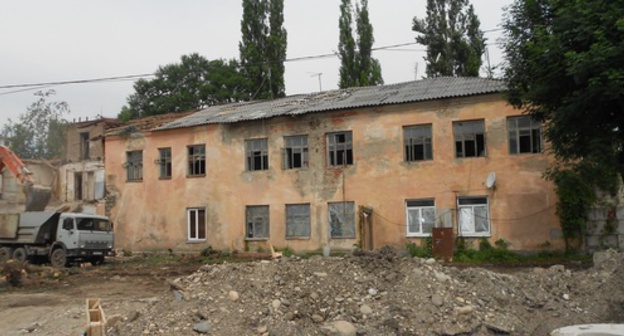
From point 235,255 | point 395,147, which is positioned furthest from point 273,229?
point 395,147

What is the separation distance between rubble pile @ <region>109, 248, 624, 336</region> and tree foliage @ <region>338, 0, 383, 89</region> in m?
24.4

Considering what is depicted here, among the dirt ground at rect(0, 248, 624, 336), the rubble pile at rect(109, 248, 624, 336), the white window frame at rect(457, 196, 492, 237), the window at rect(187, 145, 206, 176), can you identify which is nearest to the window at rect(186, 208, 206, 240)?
the window at rect(187, 145, 206, 176)

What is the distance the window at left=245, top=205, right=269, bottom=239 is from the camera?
78.6 ft

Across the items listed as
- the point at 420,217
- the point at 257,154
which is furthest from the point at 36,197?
the point at 420,217

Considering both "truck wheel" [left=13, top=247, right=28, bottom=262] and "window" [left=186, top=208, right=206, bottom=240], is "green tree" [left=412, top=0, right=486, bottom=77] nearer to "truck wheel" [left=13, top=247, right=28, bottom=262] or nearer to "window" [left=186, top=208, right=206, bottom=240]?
"window" [left=186, top=208, right=206, bottom=240]

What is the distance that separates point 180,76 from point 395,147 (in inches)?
1218

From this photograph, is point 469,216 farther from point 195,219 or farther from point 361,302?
point 361,302

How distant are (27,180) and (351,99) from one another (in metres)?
13.5

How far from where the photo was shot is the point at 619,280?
10094mm

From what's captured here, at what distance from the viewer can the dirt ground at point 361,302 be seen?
8438 mm

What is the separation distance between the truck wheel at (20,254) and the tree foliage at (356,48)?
64.9 ft

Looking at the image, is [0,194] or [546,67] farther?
[0,194]

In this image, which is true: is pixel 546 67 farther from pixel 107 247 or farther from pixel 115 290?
pixel 107 247

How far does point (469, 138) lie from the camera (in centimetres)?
2067
